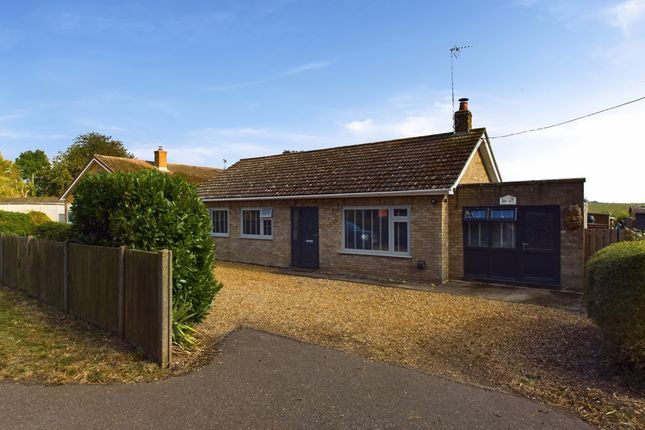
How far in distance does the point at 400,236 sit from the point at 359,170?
3.14 meters

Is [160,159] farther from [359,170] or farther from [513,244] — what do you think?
[513,244]

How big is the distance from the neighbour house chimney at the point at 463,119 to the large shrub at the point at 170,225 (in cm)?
1053

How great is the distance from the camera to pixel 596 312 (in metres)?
5.52

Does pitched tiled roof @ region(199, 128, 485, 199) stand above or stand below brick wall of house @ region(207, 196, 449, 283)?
above

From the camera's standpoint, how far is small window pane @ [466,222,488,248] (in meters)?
12.6

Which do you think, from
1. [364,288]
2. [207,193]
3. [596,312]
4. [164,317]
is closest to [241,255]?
[207,193]

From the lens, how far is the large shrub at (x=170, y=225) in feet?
21.3

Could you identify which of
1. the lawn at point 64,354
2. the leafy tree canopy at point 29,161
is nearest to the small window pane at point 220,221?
the lawn at point 64,354

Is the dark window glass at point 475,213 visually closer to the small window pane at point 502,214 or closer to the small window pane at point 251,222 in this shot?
the small window pane at point 502,214

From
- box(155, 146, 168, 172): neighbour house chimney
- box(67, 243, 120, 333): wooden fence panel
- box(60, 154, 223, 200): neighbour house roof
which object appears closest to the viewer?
box(67, 243, 120, 333): wooden fence panel

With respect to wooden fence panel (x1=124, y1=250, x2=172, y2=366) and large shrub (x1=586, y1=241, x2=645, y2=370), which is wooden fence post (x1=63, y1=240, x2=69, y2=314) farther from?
large shrub (x1=586, y1=241, x2=645, y2=370)

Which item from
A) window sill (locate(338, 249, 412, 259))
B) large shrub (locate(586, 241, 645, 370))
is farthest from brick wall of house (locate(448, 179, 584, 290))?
large shrub (locate(586, 241, 645, 370))

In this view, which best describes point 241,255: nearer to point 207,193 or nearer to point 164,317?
point 207,193

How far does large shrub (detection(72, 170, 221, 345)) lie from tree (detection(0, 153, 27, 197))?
53.5 m
